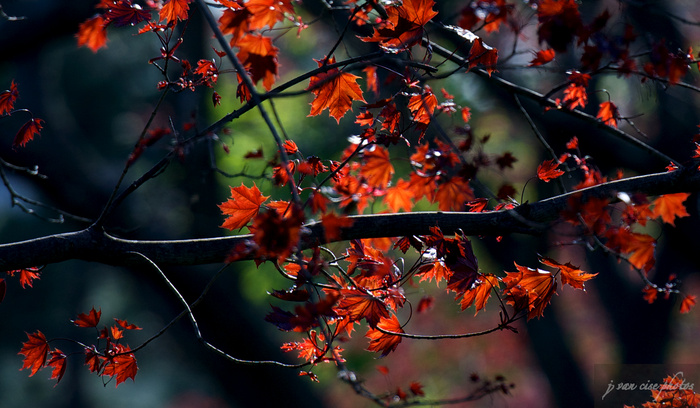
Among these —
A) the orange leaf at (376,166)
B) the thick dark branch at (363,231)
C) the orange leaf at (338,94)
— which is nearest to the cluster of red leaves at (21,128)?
the thick dark branch at (363,231)

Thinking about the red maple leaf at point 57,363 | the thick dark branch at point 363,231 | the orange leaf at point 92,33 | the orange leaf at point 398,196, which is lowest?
the red maple leaf at point 57,363

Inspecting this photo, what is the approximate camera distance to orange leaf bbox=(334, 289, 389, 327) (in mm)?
1399

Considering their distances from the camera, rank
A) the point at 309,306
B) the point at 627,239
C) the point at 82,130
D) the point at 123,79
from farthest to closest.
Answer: the point at 123,79, the point at 82,130, the point at 627,239, the point at 309,306

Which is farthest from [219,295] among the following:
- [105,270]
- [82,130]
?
[105,270]

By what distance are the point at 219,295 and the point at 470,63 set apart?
3.90 metres

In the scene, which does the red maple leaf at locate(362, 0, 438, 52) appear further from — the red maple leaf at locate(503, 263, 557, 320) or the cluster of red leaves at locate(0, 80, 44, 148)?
the cluster of red leaves at locate(0, 80, 44, 148)

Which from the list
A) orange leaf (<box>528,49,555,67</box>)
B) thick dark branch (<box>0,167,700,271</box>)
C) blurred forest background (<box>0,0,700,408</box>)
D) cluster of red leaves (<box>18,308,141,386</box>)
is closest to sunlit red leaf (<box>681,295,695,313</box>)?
thick dark branch (<box>0,167,700,271</box>)

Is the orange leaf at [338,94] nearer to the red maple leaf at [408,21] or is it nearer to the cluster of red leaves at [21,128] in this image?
the red maple leaf at [408,21]

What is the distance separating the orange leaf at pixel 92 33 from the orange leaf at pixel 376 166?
869 millimetres

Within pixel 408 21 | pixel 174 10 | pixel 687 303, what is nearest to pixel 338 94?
pixel 408 21

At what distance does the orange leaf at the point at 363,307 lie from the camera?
1.40m

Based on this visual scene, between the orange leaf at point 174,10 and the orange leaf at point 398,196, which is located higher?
the orange leaf at point 174,10

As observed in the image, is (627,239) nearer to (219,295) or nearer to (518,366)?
(219,295)

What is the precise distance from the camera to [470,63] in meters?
1.54
